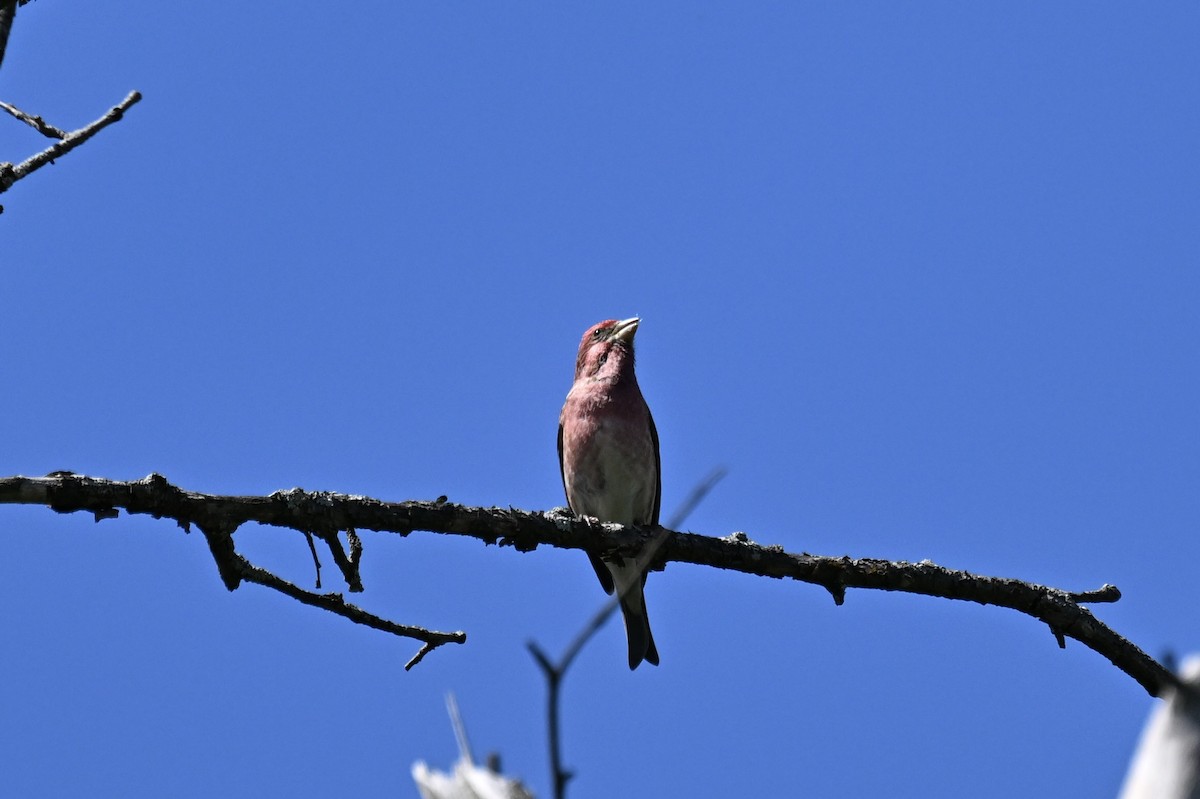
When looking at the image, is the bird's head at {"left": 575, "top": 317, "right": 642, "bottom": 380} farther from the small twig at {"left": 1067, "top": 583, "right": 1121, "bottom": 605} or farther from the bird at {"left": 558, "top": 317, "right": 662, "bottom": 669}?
the small twig at {"left": 1067, "top": 583, "right": 1121, "bottom": 605}

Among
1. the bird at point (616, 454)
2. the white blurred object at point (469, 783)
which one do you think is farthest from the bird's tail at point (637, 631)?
the white blurred object at point (469, 783)

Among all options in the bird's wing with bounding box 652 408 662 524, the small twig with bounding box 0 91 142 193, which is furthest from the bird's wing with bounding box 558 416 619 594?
the small twig with bounding box 0 91 142 193

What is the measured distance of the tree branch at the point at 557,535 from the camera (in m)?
5.09

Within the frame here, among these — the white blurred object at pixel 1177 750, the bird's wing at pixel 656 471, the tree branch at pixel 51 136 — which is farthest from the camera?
the bird's wing at pixel 656 471

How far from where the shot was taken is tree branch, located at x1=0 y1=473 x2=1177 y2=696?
16.7 feet

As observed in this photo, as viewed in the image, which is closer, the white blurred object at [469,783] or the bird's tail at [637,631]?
the white blurred object at [469,783]

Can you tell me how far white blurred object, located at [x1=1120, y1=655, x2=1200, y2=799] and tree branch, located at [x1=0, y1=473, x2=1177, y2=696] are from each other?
11.4 feet

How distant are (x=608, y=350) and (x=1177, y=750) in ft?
26.3

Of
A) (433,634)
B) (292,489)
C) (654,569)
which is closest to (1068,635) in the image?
(654,569)

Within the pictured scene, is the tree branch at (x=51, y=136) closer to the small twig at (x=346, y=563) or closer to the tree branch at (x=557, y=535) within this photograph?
the tree branch at (x=557, y=535)

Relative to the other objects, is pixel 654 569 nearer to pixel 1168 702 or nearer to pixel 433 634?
pixel 433 634

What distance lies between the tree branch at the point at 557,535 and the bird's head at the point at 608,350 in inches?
115

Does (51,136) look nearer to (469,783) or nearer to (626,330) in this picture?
(469,783)

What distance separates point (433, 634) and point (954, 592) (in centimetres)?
250
